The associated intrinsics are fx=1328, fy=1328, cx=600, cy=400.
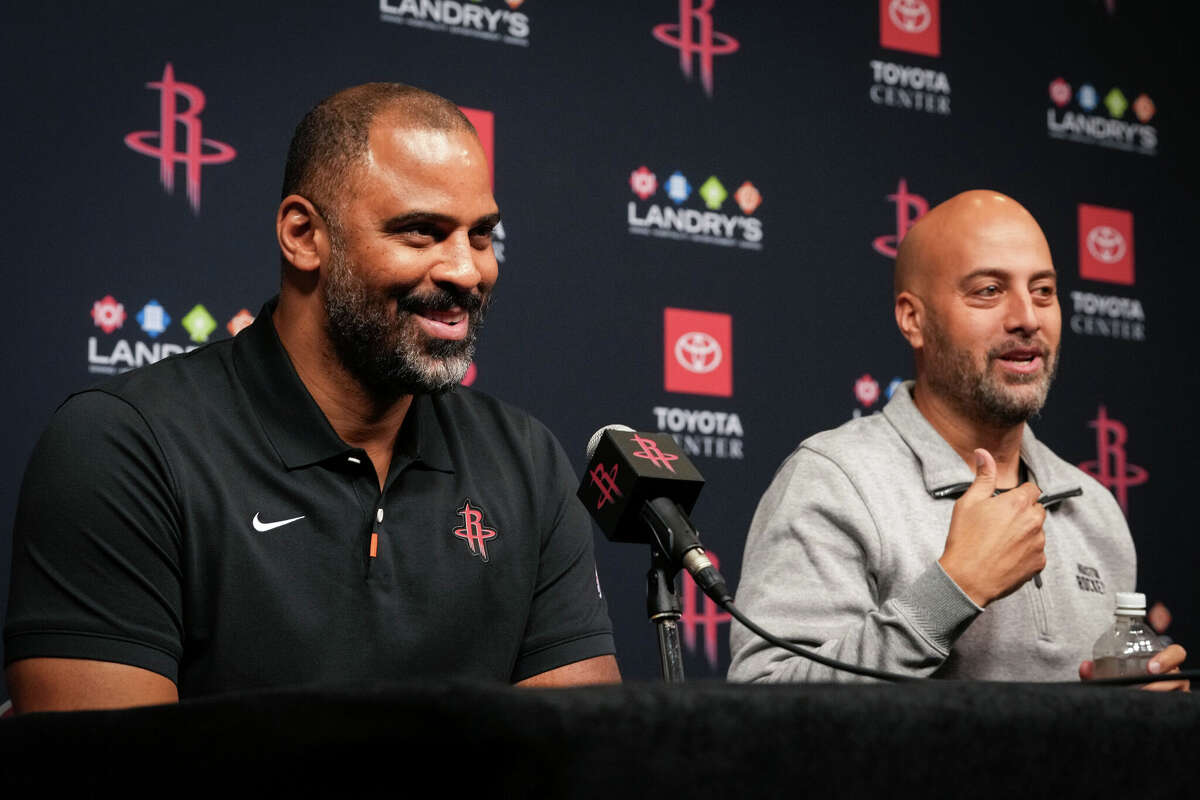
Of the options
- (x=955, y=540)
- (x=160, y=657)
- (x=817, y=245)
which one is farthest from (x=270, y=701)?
(x=817, y=245)

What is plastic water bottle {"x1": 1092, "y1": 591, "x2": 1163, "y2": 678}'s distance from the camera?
5.42 ft

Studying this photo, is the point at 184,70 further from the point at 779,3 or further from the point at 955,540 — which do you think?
the point at 955,540

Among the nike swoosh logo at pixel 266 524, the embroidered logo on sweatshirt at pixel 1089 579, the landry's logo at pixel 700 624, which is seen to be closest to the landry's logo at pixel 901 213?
the landry's logo at pixel 700 624

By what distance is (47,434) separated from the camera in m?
1.29

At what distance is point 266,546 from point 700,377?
5.04 ft

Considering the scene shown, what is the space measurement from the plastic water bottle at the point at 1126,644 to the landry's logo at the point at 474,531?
31.7 inches

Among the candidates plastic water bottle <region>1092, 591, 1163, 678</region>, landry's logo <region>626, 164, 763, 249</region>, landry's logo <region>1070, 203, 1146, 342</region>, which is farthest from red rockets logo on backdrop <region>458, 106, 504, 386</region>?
landry's logo <region>1070, 203, 1146, 342</region>

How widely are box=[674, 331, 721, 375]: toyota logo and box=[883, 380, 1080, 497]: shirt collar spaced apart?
2.41 ft

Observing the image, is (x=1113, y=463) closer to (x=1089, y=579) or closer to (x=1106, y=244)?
(x=1106, y=244)

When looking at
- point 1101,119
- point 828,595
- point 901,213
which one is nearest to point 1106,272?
point 1101,119

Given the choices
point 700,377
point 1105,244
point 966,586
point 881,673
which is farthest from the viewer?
point 1105,244

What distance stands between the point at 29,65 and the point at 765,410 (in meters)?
1.54

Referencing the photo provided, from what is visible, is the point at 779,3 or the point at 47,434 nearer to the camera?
the point at 47,434

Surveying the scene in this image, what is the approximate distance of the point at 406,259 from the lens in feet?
Result: 4.73
